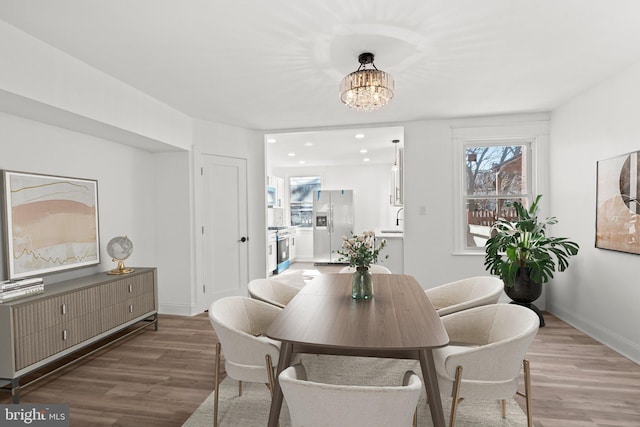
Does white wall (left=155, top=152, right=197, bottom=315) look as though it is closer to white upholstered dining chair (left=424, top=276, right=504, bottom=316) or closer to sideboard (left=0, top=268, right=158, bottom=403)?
sideboard (left=0, top=268, right=158, bottom=403)

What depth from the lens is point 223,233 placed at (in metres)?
4.63

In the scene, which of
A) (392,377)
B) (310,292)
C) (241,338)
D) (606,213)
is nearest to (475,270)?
(606,213)

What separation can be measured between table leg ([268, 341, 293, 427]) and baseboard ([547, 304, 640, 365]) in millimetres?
3044

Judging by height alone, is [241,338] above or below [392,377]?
above

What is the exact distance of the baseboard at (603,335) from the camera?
2898 millimetres

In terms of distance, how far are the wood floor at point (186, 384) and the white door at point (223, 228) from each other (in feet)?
3.78

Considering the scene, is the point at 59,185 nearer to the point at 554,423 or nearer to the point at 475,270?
the point at 554,423

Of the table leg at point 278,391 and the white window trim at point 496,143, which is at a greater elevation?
the white window trim at point 496,143

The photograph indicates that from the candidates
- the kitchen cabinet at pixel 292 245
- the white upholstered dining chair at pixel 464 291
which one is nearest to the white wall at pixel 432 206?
the white upholstered dining chair at pixel 464 291

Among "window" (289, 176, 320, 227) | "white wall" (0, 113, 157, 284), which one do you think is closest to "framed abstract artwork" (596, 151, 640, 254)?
"white wall" (0, 113, 157, 284)

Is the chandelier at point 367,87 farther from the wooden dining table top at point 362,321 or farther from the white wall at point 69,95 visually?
the white wall at point 69,95

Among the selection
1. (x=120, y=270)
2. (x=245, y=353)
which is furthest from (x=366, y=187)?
(x=245, y=353)

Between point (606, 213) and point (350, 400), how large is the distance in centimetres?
330

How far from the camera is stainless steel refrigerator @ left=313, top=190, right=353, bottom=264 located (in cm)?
789
